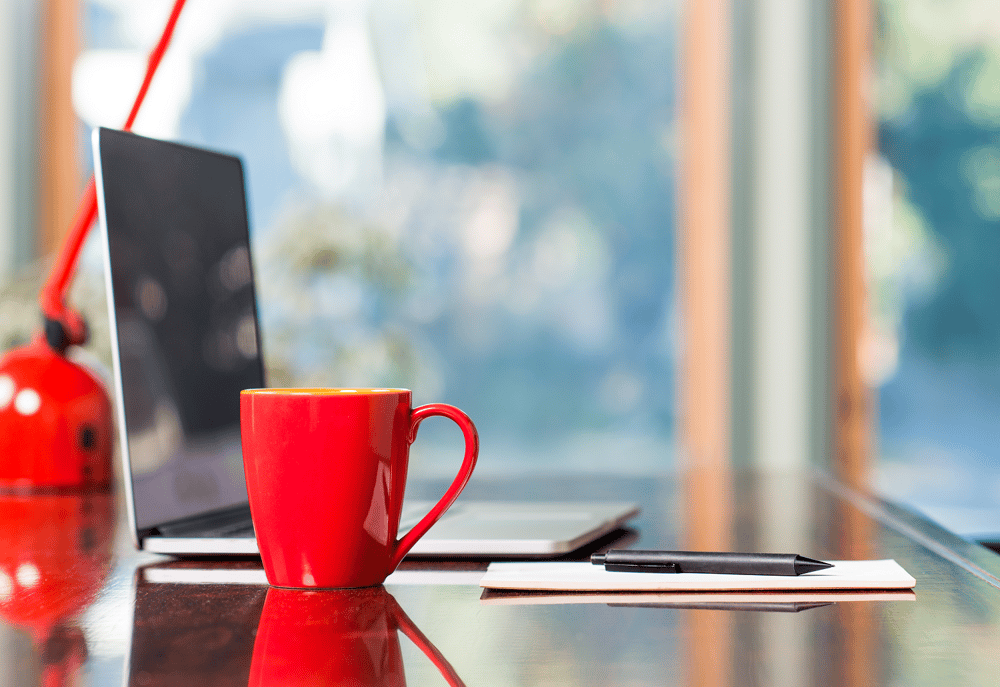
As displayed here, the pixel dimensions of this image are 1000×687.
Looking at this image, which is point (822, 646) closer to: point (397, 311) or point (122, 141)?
point (122, 141)

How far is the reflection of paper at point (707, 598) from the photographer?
18.8 inches

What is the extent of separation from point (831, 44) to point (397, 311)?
128 centimetres

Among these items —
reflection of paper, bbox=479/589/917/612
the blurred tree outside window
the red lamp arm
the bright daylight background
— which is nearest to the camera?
reflection of paper, bbox=479/589/917/612

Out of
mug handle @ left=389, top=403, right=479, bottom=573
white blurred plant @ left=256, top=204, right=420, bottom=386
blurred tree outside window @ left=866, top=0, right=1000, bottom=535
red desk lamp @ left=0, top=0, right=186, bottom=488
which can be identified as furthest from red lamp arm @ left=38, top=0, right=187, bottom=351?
blurred tree outside window @ left=866, top=0, right=1000, bottom=535

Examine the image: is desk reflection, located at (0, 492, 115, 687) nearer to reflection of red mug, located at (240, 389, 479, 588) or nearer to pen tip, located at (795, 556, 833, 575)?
reflection of red mug, located at (240, 389, 479, 588)

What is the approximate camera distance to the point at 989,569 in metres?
0.57

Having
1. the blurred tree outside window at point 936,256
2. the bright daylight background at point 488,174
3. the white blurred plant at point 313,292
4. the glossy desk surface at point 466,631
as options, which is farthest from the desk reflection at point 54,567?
the blurred tree outside window at point 936,256

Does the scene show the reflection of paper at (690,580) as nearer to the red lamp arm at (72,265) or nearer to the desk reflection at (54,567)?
the desk reflection at (54,567)

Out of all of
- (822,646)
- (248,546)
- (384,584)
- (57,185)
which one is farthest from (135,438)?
(57,185)

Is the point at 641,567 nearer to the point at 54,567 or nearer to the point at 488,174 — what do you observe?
the point at 54,567

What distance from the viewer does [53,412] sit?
0.95m

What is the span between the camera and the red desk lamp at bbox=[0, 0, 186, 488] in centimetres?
94

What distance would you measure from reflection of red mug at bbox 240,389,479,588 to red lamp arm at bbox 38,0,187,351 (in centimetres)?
37

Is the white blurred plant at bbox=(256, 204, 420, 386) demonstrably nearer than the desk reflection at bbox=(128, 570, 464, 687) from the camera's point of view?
No
